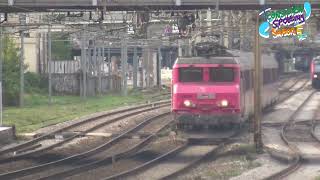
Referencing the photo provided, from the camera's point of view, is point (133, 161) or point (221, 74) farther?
point (221, 74)

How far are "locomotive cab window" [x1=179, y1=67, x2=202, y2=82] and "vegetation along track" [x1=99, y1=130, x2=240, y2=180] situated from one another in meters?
2.41

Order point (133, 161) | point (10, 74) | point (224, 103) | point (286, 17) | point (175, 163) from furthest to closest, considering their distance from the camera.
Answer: point (10, 74)
point (286, 17)
point (224, 103)
point (133, 161)
point (175, 163)

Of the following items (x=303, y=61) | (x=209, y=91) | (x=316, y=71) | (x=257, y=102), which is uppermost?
(x=303, y=61)

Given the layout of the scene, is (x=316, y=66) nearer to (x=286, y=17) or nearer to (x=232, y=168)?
(x=286, y=17)

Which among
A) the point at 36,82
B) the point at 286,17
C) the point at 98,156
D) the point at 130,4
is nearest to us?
the point at 98,156

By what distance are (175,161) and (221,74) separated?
245 inches

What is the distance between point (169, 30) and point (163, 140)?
90.6 feet

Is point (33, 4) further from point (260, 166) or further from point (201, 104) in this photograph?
point (260, 166)

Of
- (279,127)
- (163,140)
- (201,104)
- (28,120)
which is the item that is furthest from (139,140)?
(28,120)

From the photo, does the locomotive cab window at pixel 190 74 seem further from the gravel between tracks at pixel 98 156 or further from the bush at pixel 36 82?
the bush at pixel 36 82

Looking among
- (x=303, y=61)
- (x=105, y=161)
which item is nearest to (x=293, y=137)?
(x=105, y=161)

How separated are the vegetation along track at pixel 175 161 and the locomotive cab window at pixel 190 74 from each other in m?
2.41

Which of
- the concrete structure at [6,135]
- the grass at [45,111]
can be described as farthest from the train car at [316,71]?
the concrete structure at [6,135]

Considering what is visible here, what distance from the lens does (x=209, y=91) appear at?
24.6m
